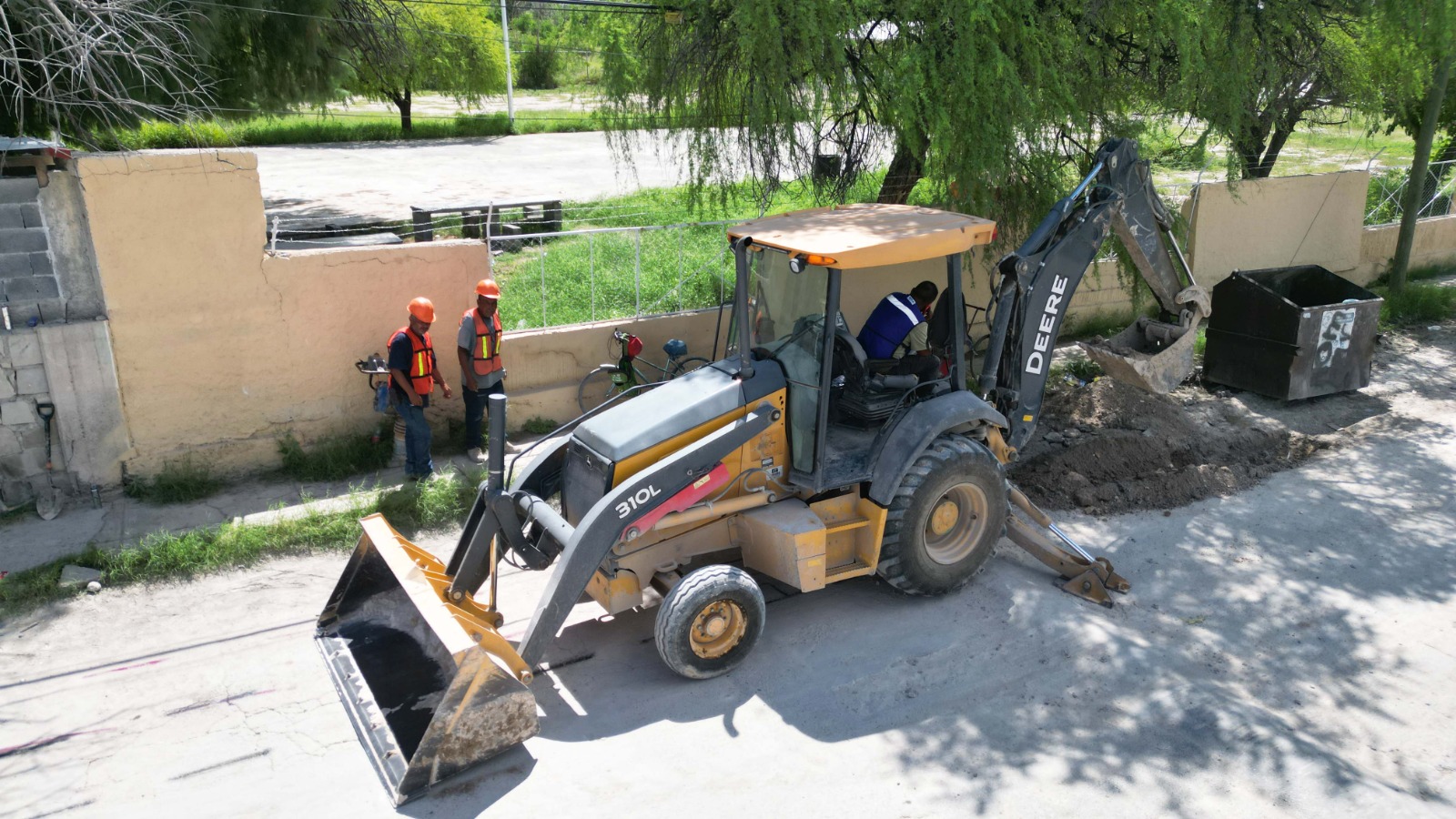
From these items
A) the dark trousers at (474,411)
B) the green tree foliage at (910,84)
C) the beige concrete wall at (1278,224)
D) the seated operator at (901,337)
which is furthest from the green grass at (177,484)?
the beige concrete wall at (1278,224)

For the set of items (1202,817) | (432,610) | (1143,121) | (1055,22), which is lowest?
(1202,817)

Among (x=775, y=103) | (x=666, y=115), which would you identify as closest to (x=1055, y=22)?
(x=775, y=103)

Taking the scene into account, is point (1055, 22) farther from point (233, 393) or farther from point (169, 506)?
point (169, 506)

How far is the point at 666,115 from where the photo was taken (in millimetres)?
10266

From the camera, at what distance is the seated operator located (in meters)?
6.74

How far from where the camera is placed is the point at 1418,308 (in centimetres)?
1334

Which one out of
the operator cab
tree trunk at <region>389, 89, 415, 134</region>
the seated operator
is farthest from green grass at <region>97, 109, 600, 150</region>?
the operator cab

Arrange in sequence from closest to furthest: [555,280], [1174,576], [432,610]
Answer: [432,610]
[1174,576]
[555,280]

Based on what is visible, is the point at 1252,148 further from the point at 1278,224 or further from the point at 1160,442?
the point at 1160,442

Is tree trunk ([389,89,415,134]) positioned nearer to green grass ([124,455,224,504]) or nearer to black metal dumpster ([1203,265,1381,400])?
green grass ([124,455,224,504])

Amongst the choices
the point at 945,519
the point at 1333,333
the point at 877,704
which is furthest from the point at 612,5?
the point at 1333,333

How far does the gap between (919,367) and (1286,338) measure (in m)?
5.32

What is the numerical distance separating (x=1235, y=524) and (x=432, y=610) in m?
5.90

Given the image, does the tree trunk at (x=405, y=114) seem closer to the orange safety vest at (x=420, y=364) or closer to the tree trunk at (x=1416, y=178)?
the orange safety vest at (x=420, y=364)
